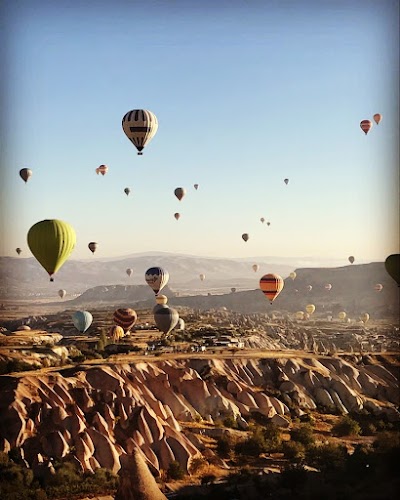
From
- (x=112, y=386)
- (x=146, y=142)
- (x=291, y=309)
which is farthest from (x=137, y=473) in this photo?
(x=291, y=309)

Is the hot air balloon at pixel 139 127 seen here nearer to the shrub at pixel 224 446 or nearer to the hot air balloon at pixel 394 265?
the shrub at pixel 224 446

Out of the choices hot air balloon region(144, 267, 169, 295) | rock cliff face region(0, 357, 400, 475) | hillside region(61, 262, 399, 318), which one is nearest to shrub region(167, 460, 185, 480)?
rock cliff face region(0, 357, 400, 475)

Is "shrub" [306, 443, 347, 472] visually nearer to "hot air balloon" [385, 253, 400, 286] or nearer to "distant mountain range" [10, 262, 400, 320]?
"hot air balloon" [385, 253, 400, 286]

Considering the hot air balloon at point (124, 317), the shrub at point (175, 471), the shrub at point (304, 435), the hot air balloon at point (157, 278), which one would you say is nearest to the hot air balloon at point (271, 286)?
the hot air balloon at point (157, 278)

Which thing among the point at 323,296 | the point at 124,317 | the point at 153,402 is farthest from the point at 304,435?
the point at 323,296

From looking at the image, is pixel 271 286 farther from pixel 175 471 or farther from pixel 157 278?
pixel 175 471

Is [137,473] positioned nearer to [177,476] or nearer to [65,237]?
[177,476]
